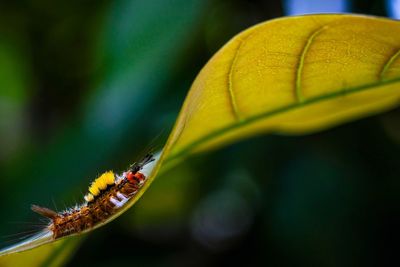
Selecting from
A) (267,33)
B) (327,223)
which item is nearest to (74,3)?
(327,223)

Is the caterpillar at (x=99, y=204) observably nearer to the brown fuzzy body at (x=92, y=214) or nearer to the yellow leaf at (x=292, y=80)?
the brown fuzzy body at (x=92, y=214)

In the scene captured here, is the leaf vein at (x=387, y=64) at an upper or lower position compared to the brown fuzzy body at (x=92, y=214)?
upper

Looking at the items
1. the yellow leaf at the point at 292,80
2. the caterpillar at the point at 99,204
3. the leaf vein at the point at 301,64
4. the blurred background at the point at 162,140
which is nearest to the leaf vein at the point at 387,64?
the yellow leaf at the point at 292,80

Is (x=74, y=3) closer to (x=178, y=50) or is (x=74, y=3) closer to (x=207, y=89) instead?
(x=178, y=50)

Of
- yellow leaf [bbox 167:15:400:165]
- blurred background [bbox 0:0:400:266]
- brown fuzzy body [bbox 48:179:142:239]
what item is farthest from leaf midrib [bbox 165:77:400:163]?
blurred background [bbox 0:0:400:266]

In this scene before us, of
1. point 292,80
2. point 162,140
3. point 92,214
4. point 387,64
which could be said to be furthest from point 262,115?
point 162,140

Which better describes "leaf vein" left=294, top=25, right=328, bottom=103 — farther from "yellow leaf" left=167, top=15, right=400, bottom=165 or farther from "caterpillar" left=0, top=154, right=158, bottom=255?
"caterpillar" left=0, top=154, right=158, bottom=255
